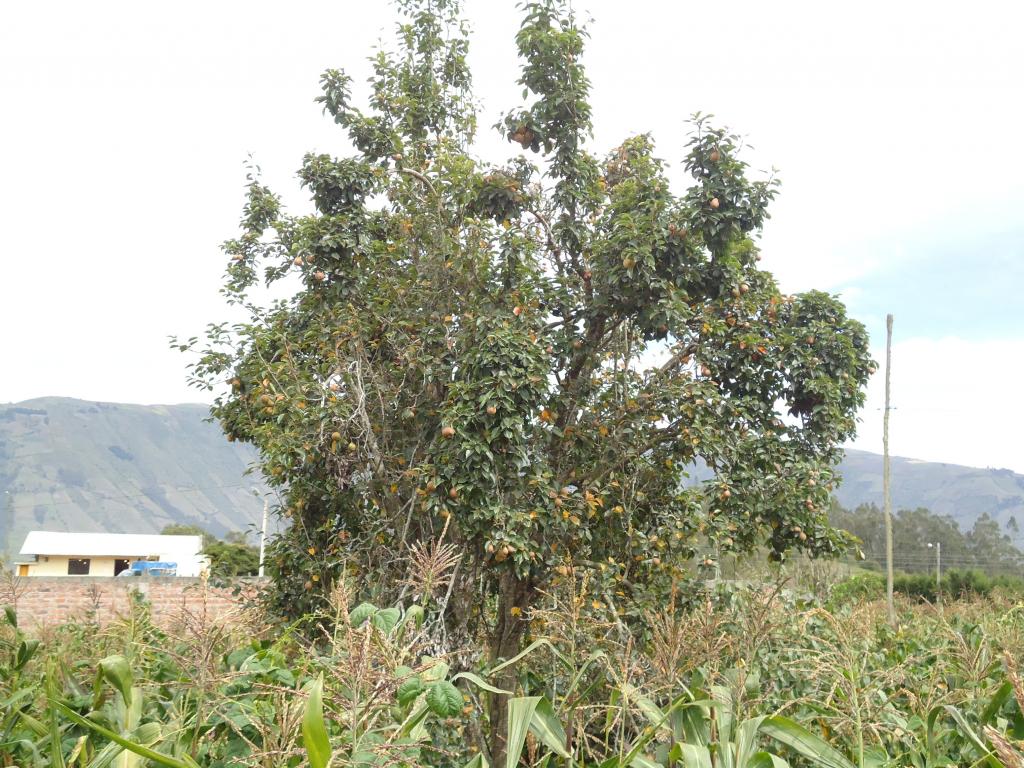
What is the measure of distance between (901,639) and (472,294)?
374 cm

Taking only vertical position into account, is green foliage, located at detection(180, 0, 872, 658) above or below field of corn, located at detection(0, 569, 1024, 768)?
above

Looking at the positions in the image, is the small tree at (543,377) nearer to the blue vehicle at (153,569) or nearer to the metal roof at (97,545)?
the blue vehicle at (153,569)

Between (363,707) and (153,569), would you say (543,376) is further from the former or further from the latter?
(153,569)

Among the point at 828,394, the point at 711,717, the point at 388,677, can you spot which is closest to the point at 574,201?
the point at 828,394

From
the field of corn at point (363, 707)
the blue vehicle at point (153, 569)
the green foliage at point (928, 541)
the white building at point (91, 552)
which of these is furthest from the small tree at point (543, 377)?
the green foliage at point (928, 541)

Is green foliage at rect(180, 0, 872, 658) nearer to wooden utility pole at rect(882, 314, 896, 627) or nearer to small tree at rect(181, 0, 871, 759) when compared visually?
small tree at rect(181, 0, 871, 759)

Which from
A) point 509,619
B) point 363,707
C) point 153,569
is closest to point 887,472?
point 509,619

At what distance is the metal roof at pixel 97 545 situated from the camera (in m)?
38.1

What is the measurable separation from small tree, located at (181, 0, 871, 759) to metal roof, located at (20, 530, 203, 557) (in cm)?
3540

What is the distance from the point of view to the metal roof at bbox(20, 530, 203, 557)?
3809 cm

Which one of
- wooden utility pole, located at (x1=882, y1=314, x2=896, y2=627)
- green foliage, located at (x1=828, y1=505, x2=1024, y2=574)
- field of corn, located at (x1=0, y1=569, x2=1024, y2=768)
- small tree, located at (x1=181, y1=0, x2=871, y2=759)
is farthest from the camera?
green foliage, located at (x1=828, y1=505, x2=1024, y2=574)

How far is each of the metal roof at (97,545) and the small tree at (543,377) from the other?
35.4 metres

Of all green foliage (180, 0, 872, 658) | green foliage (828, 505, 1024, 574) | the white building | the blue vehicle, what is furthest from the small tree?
green foliage (828, 505, 1024, 574)

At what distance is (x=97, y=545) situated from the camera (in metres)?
39.8
